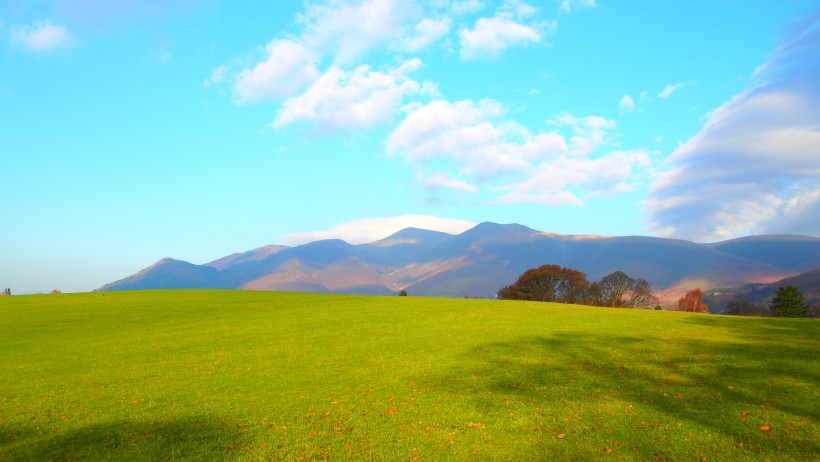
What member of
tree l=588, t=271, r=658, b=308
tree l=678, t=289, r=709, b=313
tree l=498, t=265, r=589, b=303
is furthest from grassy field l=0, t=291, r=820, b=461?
tree l=678, t=289, r=709, b=313

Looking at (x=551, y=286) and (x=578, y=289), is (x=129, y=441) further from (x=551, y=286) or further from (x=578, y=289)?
(x=578, y=289)

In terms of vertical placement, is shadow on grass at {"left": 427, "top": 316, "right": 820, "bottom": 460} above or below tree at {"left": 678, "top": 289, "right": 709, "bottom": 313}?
above

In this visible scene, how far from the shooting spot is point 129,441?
1249 cm

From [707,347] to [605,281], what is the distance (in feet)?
309

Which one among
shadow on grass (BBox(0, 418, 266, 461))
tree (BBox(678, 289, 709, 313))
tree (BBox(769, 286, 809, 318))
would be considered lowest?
tree (BBox(678, 289, 709, 313))

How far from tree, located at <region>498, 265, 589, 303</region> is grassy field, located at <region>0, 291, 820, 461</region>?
79382 millimetres

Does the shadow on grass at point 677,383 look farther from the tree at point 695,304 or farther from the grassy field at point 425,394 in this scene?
the tree at point 695,304

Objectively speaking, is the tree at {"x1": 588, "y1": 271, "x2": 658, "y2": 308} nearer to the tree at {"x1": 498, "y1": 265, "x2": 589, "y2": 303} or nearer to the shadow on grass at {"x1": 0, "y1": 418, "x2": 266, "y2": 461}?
the tree at {"x1": 498, "y1": 265, "x2": 589, "y2": 303}

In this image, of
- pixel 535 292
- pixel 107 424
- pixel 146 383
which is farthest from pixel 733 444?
pixel 535 292

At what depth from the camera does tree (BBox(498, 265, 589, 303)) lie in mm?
110312

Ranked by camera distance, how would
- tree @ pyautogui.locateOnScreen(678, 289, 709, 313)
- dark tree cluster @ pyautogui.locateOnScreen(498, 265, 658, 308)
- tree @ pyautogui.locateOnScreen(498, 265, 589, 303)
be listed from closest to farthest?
dark tree cluster @ pyautogui.locateOnScreen(498, 265, 658, 308) < tree @ pyautogui.locateOnScreen(498, 265, 589, 303) < tree @ pyautogui.locateOnScreen(678, 289, 709, 313)

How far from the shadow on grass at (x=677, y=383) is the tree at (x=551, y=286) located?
8559 cm

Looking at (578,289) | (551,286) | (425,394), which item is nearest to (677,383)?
(425,394)

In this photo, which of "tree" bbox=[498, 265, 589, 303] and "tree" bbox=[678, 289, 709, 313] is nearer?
"tree" bbox=[498, 265, 589, 303]
